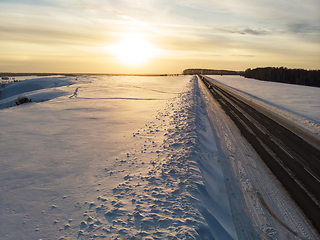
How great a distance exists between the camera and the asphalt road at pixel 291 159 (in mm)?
3834

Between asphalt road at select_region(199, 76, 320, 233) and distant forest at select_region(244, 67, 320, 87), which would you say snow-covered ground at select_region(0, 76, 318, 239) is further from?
distant forest at select_region(244, 67, 320, 87)

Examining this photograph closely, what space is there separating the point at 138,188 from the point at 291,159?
4779mm

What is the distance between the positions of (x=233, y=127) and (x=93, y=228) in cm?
754

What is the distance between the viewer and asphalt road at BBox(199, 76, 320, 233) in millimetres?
3834

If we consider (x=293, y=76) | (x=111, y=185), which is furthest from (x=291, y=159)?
(x=293, y=76)

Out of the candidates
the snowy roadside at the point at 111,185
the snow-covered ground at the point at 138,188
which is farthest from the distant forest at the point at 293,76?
the snowy roadside at the point at 111,185

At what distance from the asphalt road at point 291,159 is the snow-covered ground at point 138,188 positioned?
0.94 ft

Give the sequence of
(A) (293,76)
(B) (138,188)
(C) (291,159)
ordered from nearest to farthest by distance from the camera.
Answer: (B) (138,188) < (C) (291,159) < (A) (293,76)

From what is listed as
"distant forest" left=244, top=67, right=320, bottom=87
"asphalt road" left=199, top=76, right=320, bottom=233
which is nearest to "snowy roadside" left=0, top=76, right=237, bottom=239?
"asphalt road" left=199, top=76, right=320, bottom=233

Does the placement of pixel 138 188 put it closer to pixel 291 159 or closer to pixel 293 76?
pixel 291 159

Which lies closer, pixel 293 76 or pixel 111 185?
pixel 111 185

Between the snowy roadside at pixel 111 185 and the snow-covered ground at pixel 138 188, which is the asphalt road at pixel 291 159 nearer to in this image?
the snow-covered ground at pixel 138 188

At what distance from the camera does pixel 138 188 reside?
3852 mm

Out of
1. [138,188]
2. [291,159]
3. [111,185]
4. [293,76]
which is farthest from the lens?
[293,76]
